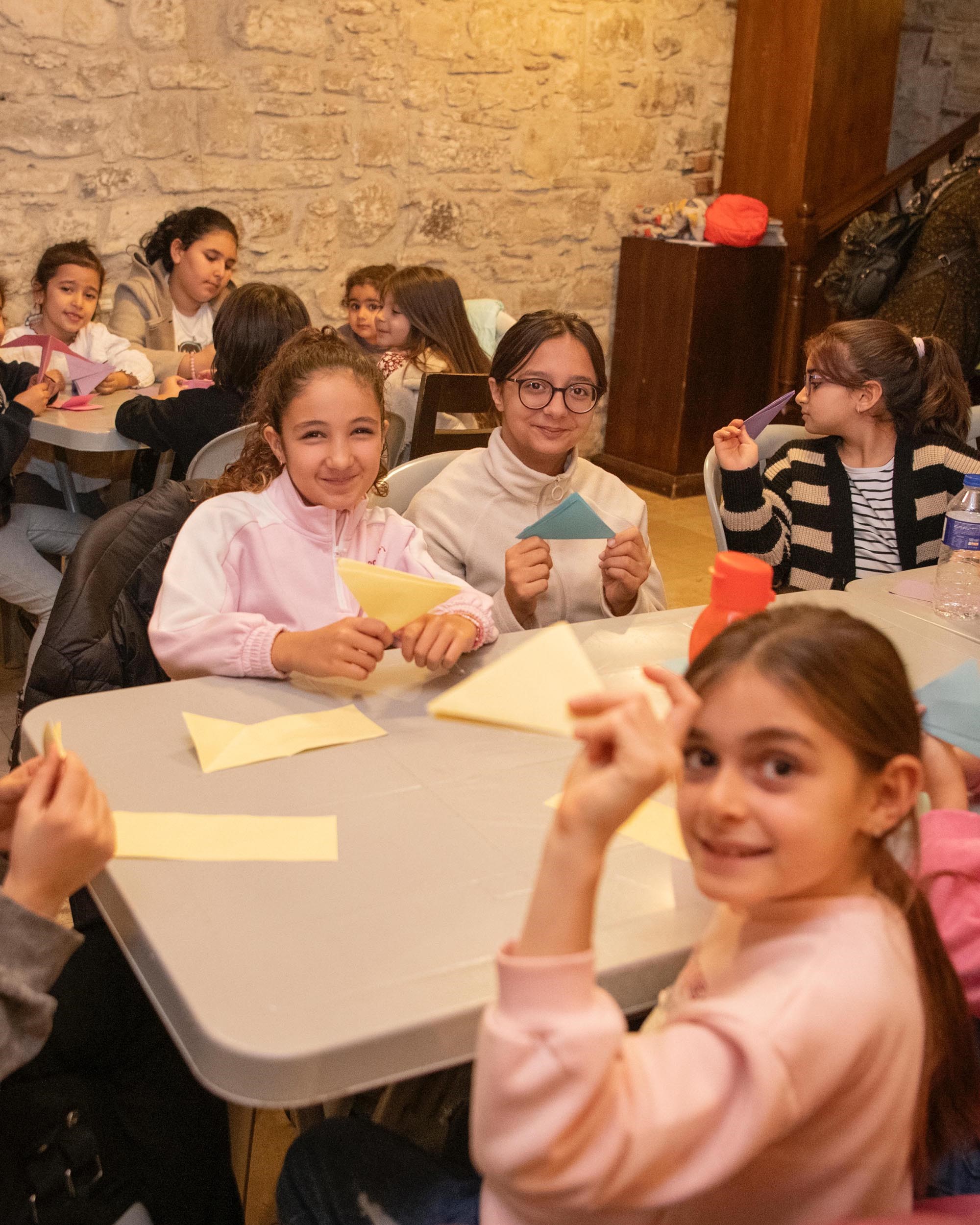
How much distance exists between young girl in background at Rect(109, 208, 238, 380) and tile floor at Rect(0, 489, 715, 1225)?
138 centimetres

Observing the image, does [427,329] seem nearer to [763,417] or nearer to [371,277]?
[371,277]

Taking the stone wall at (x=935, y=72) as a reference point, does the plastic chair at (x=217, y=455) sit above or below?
below

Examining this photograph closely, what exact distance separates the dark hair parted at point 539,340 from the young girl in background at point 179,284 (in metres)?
2.08

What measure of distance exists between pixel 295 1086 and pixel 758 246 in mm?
5211

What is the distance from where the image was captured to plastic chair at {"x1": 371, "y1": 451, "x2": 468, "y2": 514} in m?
2.39

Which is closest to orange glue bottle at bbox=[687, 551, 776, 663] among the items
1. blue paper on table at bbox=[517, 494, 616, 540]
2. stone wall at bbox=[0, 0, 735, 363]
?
blue paper on table at bbox=[517, 494, 616, 540]

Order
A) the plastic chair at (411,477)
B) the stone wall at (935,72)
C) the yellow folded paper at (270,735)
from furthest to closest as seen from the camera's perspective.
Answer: the stone wall at (935,72)
the plastic chair at (411,477)
the yellow folded paper at (270,735)

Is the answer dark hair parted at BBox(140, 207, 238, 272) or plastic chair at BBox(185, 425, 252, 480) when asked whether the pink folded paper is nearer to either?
dark hair parted at BBox(140, 207, 238, 272)

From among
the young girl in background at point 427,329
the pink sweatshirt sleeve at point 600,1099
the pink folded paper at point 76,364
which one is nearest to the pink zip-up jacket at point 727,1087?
the pink sweatshirt sleeve at point 600,1099

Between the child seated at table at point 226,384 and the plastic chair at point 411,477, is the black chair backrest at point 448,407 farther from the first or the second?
the plastic chair at point 411,477

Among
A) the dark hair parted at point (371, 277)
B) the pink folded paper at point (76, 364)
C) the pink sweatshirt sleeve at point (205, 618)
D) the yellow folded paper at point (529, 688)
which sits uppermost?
the dark hair parted at point (371, 277)

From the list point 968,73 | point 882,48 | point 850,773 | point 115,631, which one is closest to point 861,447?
point 115,631

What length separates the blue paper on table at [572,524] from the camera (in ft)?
5.83

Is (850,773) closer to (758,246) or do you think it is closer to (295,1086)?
(295,1086)
